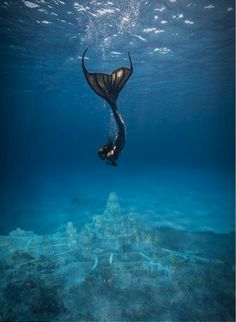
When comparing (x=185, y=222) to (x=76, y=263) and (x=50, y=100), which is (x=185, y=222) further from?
(x=50, y=100)

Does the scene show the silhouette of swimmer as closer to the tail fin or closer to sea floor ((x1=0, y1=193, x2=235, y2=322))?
the tail fin

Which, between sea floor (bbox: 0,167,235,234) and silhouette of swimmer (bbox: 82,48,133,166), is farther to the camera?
sea floor (bbox: 0,167,235,234)

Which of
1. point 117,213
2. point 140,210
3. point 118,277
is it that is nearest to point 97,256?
point 118,277

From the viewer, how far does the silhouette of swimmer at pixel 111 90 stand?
A: 14.3 ft

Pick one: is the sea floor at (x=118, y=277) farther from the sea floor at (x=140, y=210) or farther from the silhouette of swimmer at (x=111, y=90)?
the silhouette of swimmer at (x=111, y=90)

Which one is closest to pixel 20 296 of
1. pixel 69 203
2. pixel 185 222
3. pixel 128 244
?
pixel 128 244

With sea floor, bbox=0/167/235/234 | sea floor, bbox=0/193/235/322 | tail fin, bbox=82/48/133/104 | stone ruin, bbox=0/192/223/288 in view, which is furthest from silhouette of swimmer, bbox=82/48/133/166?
sea floor, bbox=0/167/235/234

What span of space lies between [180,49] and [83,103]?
25.8 m

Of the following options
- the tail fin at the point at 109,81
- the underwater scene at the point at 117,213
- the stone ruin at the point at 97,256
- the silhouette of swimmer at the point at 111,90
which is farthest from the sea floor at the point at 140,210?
the tail fin at the point at 109,81

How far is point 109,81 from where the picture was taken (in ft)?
15.0

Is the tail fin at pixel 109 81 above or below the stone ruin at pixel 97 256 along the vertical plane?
above

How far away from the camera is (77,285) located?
9.41 m

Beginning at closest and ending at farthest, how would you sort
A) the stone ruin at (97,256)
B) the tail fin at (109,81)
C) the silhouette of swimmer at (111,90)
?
the silhouette of swimmer at (111,90) → the tail fin at (109,81) → the stone ruin at (97,256)

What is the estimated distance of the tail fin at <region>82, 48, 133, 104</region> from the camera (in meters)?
4.46
